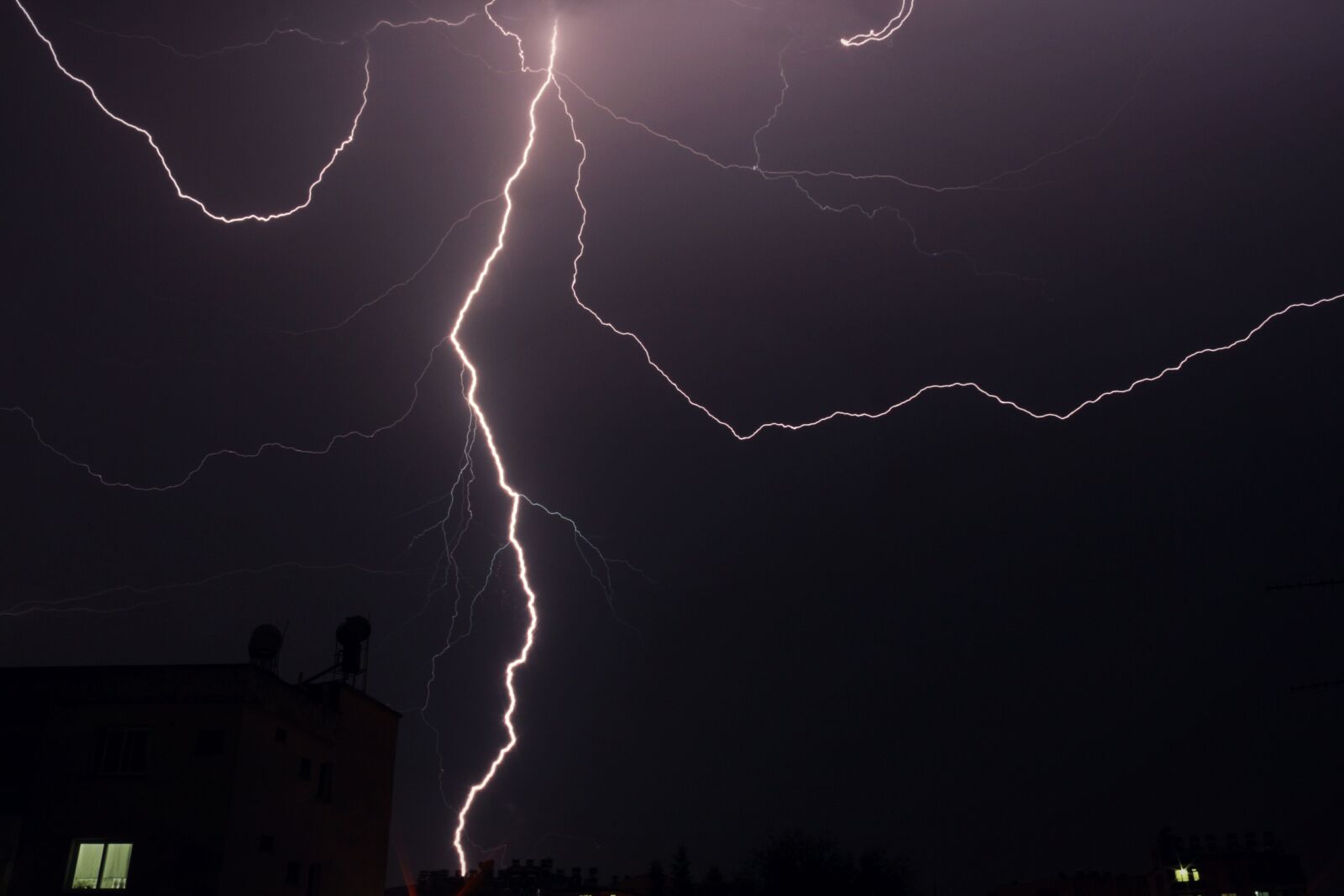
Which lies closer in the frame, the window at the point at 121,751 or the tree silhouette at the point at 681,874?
the window at the point at 121,751

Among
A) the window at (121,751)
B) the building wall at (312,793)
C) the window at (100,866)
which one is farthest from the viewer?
the building wall at (312,793)

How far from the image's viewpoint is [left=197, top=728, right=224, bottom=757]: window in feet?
61.5

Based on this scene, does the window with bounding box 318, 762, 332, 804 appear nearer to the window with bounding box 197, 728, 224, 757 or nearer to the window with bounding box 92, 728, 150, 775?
the window with bounding box 197, 728, 224, 757

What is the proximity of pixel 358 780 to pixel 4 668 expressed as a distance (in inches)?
273

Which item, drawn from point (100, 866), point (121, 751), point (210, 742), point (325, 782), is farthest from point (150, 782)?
point (325, 782)

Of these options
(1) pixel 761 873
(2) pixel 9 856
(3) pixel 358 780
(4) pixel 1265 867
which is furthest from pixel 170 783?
(4) pixel 1265 867

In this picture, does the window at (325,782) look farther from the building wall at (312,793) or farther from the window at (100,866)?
the window at (100,866)

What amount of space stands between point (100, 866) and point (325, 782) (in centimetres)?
463

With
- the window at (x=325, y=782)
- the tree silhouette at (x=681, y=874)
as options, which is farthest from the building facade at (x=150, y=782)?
the tree silhouette at (x=681, y=874)

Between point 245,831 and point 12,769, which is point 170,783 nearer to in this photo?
point 245,831

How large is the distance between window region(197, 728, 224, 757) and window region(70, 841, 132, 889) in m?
1.72

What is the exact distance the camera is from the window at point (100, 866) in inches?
712

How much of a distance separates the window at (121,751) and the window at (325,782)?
3796 mm

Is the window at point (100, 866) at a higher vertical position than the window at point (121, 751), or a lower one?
lower
